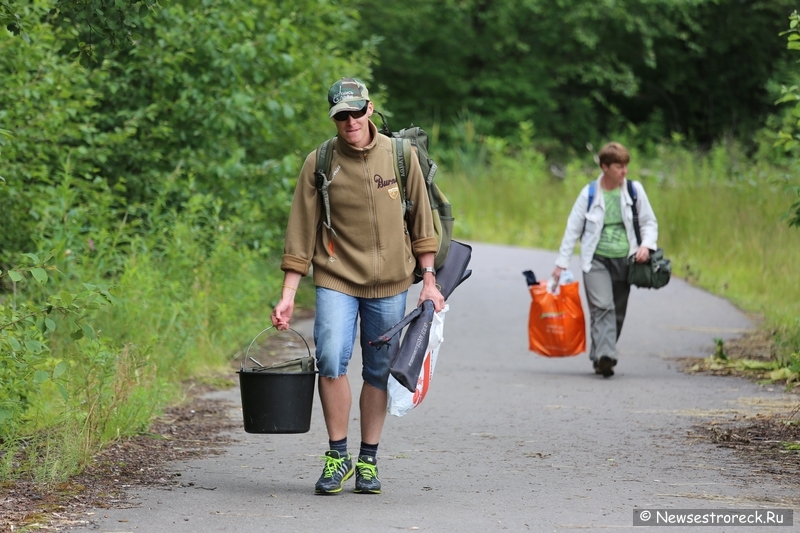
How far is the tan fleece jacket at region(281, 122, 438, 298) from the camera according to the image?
5934 mm

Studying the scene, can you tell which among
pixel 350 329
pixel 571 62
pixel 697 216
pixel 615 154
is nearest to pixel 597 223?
pixel 615 154

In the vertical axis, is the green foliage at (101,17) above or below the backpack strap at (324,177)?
above

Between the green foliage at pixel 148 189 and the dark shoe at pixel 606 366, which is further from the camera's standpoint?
the dark shoe at pixel 606 366

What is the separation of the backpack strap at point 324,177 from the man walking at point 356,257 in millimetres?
20

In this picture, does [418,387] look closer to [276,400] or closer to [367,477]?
[367,477]

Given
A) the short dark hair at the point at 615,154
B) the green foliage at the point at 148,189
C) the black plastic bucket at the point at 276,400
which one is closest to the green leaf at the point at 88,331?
the green foliage at the point at 148,189

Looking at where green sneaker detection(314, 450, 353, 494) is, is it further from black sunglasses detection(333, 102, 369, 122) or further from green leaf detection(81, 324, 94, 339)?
black sunglasses detection(333, 102, 369, 122)

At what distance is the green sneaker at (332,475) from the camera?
236 inches

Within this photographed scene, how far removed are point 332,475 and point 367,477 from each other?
170 mm

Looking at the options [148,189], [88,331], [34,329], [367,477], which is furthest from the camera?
[148,189]

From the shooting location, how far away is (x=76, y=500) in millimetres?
5750

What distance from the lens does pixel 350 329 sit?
19.7 ft

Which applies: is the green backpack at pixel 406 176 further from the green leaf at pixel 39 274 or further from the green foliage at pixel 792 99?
the green foliage at pixel 792 99

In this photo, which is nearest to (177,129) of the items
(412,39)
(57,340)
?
(57,340)
